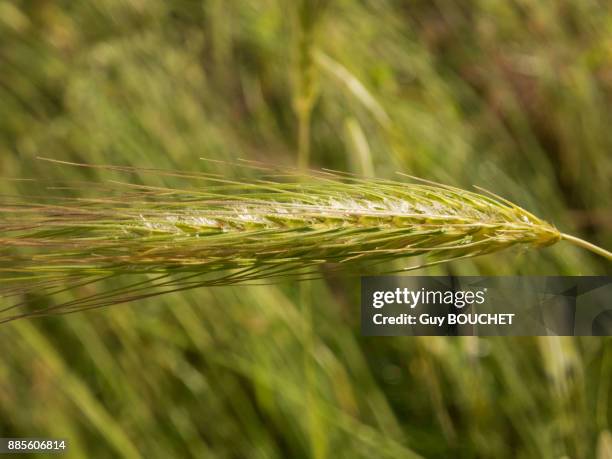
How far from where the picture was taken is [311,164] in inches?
69.6

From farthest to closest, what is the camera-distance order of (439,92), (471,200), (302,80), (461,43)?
(461,43)
(439,92)
(302,80)
(471,200)

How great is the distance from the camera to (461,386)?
147 centimetres

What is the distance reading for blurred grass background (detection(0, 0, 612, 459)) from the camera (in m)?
1.40

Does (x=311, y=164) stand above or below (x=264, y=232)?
above

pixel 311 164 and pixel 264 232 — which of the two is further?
pixel 311 164

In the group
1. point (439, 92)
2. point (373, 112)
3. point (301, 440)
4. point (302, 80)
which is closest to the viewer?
point (302, 80)

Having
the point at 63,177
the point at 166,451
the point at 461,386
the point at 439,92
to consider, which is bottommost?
the point at 166,451

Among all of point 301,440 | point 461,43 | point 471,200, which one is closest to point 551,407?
point 301,440

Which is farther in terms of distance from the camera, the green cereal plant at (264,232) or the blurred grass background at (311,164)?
the blurred grass background at (311,164)

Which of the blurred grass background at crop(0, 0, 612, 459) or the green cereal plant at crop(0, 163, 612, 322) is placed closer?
the green cereal plant at crop(0, 163, 612, 322)

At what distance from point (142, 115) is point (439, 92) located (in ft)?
2.13

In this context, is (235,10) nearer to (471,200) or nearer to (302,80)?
(302,80)

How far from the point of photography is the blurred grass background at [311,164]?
140cm

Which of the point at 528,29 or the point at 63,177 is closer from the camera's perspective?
the point at 63,177
